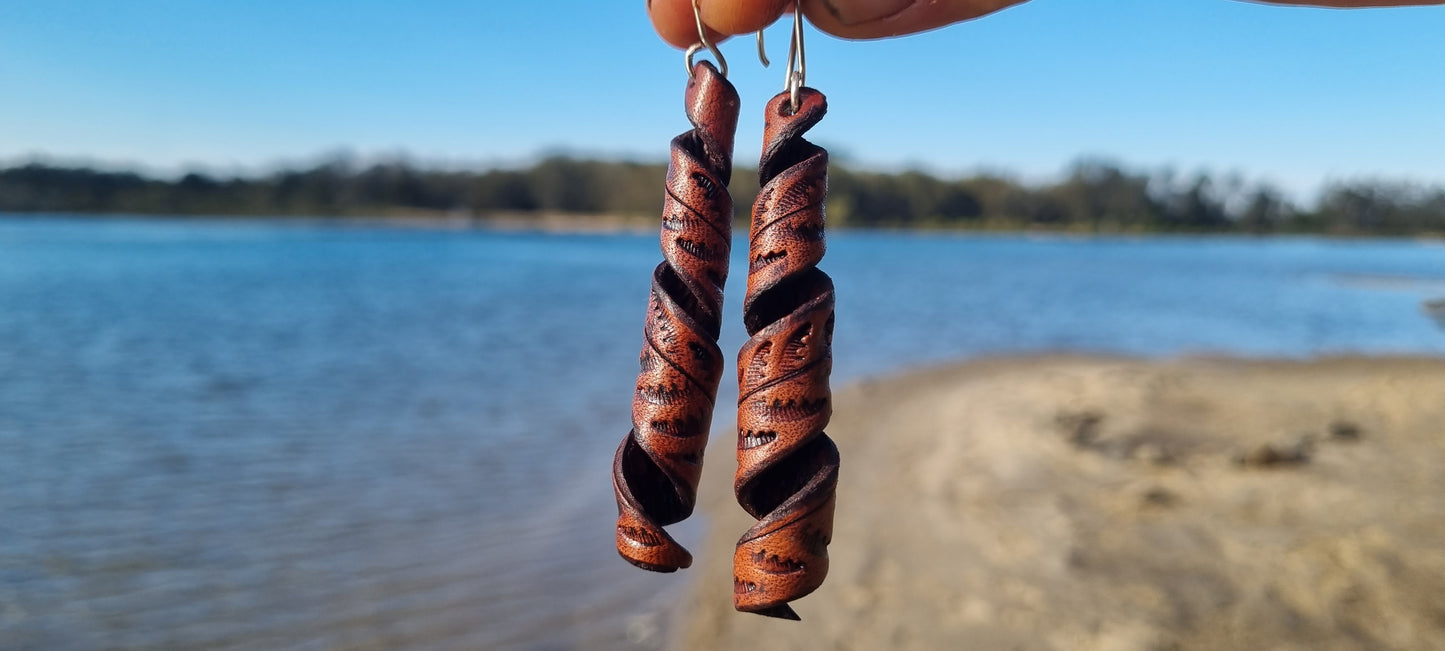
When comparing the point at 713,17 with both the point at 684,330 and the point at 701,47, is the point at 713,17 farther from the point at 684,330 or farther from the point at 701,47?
the point at 684,330

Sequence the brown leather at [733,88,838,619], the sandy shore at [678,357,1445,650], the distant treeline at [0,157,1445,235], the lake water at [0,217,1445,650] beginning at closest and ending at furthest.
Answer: the brown leather at [733,88,838,619], the sandy shore at [678,357,1445,650], the lake water at [0,217,1445,650], the distant treeline at [0,157,1445,235]

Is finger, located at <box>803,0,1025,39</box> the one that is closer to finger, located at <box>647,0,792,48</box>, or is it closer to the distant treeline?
finger, located at <box>647,0,792,48</box>

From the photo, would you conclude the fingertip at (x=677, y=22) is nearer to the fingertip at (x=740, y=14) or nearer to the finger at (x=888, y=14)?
the fingertip at (x=740, y=14)

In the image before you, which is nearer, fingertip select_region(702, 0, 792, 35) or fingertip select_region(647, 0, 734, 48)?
fingertip select_region(702, 0, 792, 35)

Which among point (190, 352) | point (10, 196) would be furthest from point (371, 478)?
point (10, 196)

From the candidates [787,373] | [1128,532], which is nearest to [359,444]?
[1128,532]

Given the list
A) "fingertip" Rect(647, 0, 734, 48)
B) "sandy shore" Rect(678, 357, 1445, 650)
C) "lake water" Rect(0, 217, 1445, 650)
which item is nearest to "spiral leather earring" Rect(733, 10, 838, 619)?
"fingertip" Rect(647, 0, 734, 48)

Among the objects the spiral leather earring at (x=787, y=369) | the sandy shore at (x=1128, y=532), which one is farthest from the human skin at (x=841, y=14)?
the sandy shore at (x=1128, y=532)
